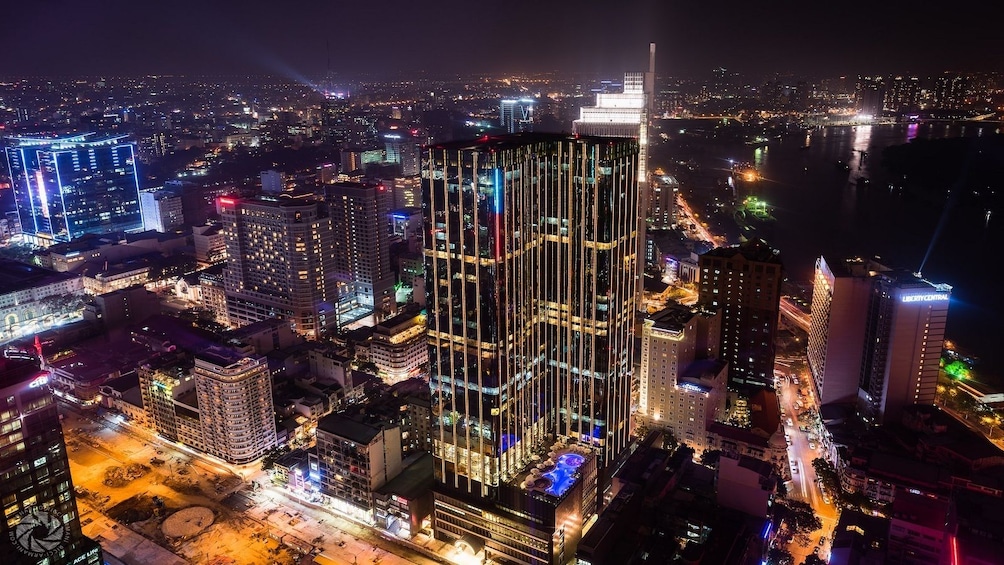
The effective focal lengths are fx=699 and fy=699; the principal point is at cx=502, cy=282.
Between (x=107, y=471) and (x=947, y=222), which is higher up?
(x=947, y=222)

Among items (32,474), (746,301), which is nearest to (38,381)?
(32,474)

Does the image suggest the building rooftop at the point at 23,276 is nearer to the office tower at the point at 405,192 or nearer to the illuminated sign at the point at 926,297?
the office tower at the point at 405,192

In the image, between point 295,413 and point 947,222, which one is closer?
point 295,413

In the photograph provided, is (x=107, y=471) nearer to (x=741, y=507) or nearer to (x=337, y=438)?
(x=337, y=438)

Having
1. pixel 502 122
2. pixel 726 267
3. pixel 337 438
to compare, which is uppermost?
pixel 502 122

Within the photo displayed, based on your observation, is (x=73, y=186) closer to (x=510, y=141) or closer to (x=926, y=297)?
(x=510, y=141)

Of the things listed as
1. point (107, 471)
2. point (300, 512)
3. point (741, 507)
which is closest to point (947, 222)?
point (741, 507)

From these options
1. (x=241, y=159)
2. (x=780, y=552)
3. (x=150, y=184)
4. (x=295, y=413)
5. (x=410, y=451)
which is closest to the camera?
(x=780, y=552)

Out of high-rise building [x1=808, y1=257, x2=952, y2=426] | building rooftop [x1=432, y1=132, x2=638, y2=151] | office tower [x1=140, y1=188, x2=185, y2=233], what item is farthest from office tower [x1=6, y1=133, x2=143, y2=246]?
high-rise building [x1=808, y1=257, x2=952, y2=426]
